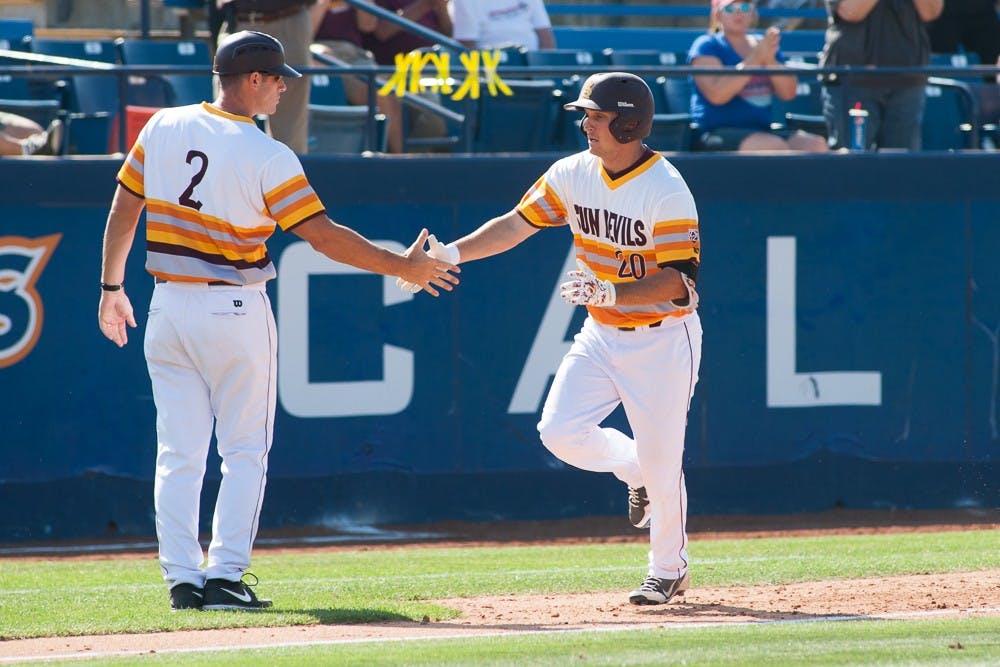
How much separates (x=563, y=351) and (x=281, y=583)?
10.9 ft

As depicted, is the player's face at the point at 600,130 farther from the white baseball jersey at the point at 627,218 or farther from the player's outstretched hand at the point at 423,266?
the player's outstretched hand at the point at 423,266

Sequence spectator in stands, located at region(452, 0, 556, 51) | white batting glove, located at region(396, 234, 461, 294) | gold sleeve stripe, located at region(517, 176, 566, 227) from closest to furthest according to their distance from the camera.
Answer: white batting glove, located at region(396, 234, 461, 294)
gold sleeve stripe, located at region(517, 176, 566, 227)
spectator in stands, located at region(452, 0, 556, 51)

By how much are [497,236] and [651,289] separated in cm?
93

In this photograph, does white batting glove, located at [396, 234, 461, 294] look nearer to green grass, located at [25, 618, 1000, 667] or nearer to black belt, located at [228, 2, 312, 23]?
green grass, located at [25, 618, 1000, 667]

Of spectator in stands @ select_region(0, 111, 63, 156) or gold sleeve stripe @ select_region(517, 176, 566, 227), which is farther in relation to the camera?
spectator in stands @ select_region(0, 111, 63, 156)

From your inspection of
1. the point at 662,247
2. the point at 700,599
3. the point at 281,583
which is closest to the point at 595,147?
the point at 662,247

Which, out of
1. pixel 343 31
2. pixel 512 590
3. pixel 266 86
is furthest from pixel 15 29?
pixel 512 590

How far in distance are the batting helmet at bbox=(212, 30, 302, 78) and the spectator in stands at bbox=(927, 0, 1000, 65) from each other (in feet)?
28.3

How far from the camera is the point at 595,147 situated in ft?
20.1

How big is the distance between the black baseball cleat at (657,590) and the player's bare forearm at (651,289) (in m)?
1.25

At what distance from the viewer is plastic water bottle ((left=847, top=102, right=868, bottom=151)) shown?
1033 cm

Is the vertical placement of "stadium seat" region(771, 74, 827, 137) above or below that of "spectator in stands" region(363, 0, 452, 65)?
below

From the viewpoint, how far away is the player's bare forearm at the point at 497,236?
256 inches

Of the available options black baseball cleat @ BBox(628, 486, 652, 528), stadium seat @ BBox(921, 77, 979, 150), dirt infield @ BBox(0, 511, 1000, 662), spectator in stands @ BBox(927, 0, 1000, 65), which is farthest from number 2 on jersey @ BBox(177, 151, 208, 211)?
spectator in stands @ BBox(927, 0, 1000, 65)
